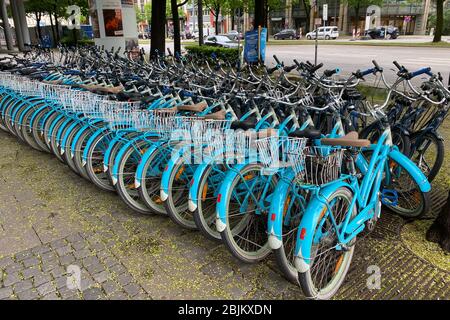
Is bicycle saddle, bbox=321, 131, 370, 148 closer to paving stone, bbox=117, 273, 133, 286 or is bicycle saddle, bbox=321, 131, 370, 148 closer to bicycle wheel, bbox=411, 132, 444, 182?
paving stone, bbox=117, 273, 133, 286

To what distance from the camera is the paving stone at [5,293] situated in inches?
99.3

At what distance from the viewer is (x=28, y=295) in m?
2.53

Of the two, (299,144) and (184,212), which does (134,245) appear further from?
(299,144)

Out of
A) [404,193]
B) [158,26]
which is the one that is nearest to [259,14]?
[158,26]

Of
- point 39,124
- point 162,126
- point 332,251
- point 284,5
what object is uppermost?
point 284,5

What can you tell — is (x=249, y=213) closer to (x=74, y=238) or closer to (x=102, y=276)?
(x=102, y=276)

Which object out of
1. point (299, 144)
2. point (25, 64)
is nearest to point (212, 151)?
point (299, 144)

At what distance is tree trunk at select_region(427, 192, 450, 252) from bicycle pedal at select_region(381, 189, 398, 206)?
452 millimetres

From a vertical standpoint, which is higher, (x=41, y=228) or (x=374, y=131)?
(x=374, y=131)

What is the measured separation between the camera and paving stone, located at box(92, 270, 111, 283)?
2.66 metres

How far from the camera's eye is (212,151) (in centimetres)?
278

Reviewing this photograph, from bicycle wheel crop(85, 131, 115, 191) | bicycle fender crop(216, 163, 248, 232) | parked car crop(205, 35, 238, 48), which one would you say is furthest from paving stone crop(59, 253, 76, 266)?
parked car crop(205, 35, 238, 48)

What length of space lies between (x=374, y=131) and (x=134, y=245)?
256 centimetres

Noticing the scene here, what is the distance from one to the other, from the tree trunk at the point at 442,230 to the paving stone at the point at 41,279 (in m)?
2.98
